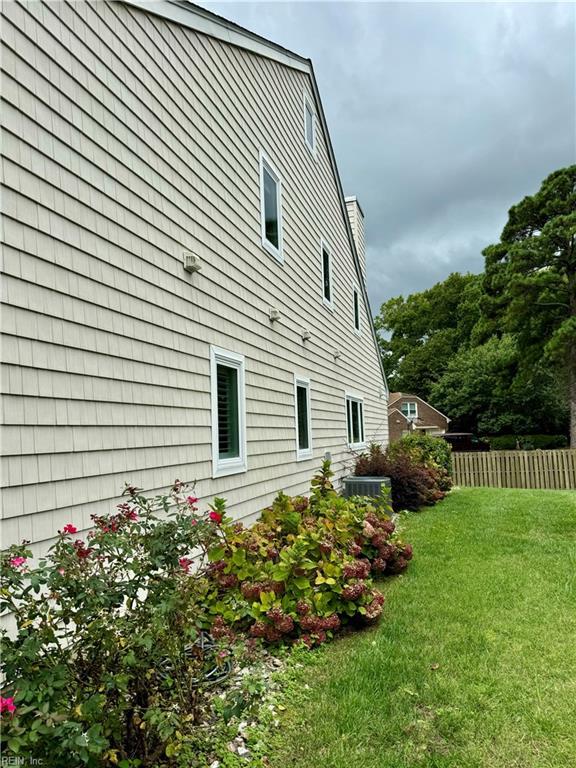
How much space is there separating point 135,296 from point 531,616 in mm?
4286

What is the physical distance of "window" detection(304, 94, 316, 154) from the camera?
30.4 feet

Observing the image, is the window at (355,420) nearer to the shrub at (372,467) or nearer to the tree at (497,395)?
the shrub at (372,467)

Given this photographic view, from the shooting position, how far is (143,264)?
391 centimetres

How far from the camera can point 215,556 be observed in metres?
3.96

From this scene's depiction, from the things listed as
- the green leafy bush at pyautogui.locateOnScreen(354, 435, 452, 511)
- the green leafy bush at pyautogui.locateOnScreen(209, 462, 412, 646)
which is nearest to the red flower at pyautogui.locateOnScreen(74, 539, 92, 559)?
the green leafy bush at pyautogui.locateOnScreen(209, 462, 412, 646)

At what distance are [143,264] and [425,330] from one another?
51.0m

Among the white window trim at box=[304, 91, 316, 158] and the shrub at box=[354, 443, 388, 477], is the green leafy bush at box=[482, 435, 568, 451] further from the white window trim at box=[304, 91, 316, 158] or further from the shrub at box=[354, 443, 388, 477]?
the white window trim at box=[304, 91, 316, 158]

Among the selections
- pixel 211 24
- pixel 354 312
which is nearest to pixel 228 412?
pixel 211 24

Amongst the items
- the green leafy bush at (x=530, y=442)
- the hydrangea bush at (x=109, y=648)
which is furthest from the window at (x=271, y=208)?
the green leafy bush at (x=530, y=442)

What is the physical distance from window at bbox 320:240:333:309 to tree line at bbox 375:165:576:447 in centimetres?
1553

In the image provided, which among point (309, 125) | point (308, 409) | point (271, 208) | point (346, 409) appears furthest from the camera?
point (346, 409)

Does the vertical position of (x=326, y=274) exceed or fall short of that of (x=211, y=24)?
it falls short

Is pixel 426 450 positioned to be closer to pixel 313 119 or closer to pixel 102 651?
pixel 313 119

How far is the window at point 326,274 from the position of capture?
32.8 ft
